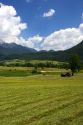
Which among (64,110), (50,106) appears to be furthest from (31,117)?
(50,106)

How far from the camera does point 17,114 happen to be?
1065 inches

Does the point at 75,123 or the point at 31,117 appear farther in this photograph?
the point at 31,117

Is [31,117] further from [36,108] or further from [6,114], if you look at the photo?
[36,108]

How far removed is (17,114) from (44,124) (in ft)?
16.1

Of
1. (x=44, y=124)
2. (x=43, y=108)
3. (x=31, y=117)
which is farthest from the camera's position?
(x=43, y=108)

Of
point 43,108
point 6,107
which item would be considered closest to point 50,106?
point 43,108

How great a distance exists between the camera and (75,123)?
23.0 meters

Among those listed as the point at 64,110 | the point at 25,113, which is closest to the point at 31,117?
the point at 25,113

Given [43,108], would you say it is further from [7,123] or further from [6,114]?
[7,123]

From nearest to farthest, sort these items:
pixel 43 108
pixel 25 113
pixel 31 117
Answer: pixel 31 117
pixel 25 113
pixel 43 108

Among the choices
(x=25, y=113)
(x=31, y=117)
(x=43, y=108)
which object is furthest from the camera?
(x=43, y=108)

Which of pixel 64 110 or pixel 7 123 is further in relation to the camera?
pixel 64 110

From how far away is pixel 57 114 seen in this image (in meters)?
26.7

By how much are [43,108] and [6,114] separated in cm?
448
